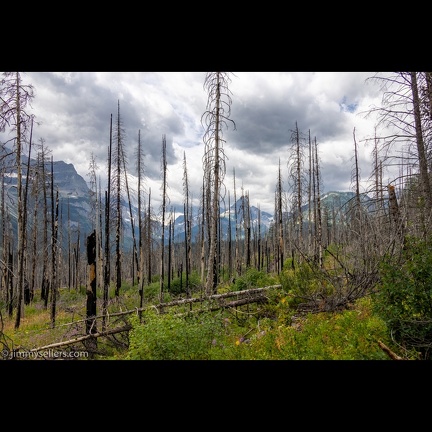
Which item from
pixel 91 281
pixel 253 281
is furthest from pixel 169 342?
pixel 253 281

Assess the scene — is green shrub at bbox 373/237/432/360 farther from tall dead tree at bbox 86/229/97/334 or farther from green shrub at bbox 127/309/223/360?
tall dead tree at bbox 86/229/97/334

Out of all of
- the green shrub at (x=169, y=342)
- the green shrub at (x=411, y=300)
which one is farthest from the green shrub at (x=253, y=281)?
the green shrub at (x=411, y=300)

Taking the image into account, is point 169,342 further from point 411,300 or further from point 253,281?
point 253,281

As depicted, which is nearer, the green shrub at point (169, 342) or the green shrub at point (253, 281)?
the green shrub at point (169, 342)

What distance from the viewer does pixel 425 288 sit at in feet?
15.6

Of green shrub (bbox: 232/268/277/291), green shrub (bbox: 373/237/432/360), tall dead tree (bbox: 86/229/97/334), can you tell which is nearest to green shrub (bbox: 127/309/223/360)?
green shrub (bbox: 373/237/432/360)

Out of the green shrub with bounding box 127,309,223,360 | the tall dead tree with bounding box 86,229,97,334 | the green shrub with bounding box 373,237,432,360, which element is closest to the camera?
the green shrub with bounding box 373,237,432,360

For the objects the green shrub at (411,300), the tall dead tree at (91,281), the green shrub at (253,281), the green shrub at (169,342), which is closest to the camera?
→ the green shrub at (411,300)

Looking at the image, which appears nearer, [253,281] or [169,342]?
[169,342]

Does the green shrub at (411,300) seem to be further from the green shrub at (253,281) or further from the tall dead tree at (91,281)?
the tall dead tree at (91,281)
